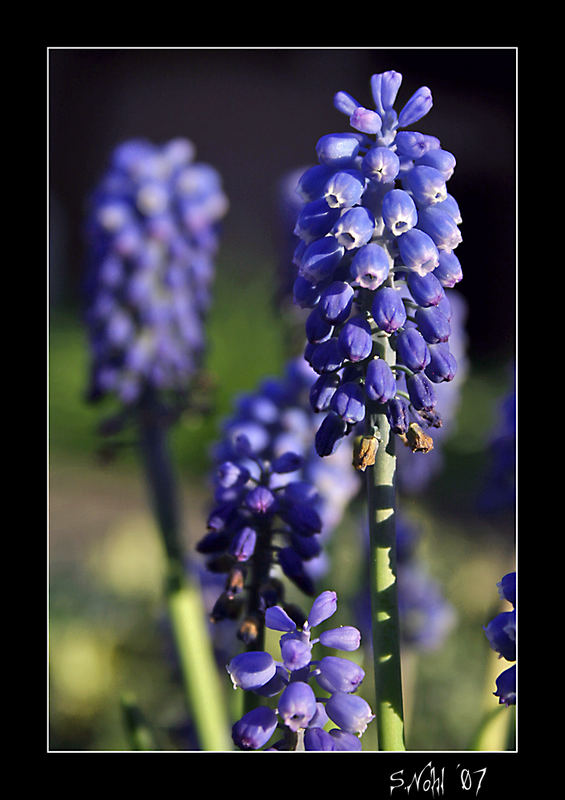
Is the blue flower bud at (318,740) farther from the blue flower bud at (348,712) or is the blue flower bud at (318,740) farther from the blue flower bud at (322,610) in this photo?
A: the blue flower bud at (322,610)

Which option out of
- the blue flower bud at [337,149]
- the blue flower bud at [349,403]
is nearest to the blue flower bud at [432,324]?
the blue flower bud at [349,403]

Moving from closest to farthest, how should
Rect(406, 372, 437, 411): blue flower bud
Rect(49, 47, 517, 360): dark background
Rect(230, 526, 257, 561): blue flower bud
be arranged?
Rect(406, 372, 437, 411): blue flower bud < Rect(230, 526, 257, 561): blue flower bud < Rect(49, 47, 517, 360): dark background

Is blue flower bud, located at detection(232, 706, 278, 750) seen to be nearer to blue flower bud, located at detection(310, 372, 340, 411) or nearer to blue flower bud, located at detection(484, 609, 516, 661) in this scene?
blue flower bud, located at detection(484, 609, 516, 661)

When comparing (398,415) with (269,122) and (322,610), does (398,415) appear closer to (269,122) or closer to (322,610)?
(322,610)

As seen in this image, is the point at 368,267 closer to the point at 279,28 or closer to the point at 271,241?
the point at 279,28

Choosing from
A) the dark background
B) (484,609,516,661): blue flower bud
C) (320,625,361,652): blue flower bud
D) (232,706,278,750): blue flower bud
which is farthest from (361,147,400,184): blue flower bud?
(232,706,278,750): blue flower bud

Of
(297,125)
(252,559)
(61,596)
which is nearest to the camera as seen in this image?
(252,559)
